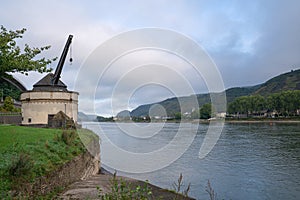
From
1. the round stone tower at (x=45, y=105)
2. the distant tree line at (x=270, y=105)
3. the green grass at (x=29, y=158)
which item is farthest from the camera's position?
the distant tree line at (x=270, y=105)

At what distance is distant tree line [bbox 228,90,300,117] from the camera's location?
11981cm

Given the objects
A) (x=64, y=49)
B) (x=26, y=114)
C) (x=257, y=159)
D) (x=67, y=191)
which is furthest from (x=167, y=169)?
(x=64, y=49)

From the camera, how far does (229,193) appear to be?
17.7m

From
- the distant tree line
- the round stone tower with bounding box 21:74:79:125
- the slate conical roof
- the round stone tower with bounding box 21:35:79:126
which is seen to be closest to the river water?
the round stone tower with bounding box 21:35:79:126

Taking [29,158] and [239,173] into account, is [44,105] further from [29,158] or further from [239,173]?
[29,158]

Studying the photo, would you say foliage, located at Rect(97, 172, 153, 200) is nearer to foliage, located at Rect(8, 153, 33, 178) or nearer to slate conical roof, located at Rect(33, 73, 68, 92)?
foliage, located at Rect(8, 153, 33, 178)

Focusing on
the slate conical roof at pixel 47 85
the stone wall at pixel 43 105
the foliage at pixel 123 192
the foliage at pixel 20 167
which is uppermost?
the slate conical roof at pixel 47 85

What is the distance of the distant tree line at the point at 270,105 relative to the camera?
120 meters

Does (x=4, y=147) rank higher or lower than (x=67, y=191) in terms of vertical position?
higher

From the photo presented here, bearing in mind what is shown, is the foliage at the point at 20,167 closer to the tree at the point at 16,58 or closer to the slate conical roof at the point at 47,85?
the tree at the point at 16,58

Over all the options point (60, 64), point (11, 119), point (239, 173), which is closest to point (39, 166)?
point (239, 173)

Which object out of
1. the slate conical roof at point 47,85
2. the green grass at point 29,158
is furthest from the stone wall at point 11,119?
the green grass at point 29,158

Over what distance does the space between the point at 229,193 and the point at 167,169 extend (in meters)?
8.96

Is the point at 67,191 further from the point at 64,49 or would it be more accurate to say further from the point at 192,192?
the point at 64,49
